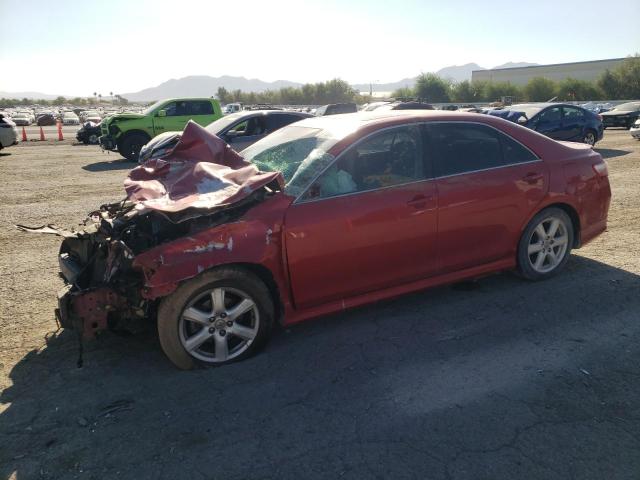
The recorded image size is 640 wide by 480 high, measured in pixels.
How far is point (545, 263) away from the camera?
15.3ft

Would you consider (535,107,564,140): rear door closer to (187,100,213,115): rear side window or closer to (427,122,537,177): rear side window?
(187,100,213,115): rear side window

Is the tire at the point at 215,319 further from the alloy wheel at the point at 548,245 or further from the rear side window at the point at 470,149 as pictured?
the alloy wheel at the point at 548,245

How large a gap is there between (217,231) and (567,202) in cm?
334

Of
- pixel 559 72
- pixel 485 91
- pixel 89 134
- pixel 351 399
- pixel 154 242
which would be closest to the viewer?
pixel 351 399

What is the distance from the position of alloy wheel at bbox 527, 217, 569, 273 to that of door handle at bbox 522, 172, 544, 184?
415mm

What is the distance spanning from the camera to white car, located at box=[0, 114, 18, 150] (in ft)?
50.9

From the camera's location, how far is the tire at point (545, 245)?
4.46 meters

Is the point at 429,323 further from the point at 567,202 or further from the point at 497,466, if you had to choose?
the point at 567,202

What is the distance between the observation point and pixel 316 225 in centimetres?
346

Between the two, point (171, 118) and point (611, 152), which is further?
point (171, 118)

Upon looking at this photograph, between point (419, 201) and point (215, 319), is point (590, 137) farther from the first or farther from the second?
point (215, 319)

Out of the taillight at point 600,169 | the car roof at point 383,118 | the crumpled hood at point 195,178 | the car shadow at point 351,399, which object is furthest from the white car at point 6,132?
the taillight at point 600,169

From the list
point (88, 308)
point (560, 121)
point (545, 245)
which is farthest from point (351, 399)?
point (560, 121)

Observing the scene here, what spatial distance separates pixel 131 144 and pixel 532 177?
1312 centimetres
